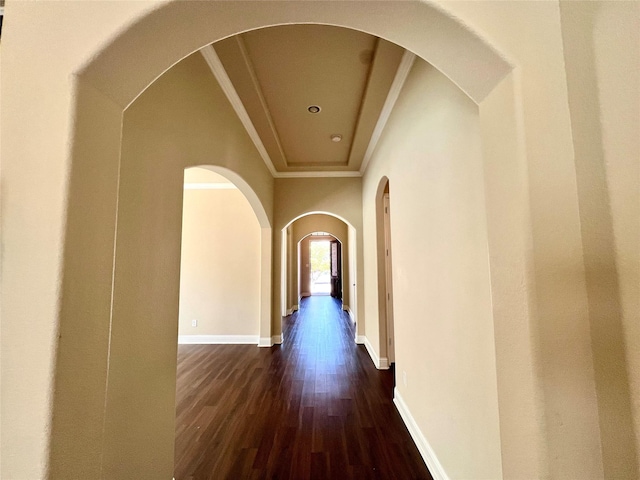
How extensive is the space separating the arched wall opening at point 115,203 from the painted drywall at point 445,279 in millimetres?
434

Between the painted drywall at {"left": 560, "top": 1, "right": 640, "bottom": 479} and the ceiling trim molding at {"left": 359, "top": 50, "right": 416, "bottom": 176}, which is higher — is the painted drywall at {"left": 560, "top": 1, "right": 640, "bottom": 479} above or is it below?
below

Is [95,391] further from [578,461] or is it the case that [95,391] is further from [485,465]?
[485,465]

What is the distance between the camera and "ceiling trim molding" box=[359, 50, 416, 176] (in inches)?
83.7

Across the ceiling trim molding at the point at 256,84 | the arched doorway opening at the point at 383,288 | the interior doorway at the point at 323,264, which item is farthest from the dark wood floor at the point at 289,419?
the interior doorway at the point at 323,264

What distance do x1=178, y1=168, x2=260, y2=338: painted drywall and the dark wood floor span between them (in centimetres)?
80

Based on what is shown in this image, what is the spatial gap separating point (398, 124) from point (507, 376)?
231 cm

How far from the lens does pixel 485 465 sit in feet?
4.07

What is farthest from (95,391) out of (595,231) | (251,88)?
(251,88)

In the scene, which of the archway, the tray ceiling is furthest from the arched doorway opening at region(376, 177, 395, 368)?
the archway

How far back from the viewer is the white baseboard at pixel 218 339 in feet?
16.8

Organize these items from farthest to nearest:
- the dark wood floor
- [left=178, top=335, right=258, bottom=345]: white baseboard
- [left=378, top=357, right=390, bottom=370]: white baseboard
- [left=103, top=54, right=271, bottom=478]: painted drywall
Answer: [left=178, top=335, right=258, bottom=345]: white baseboard
[left=378, top=357, right=390, bottom=370]: white baseboard
the dark wood floor
[left=103, top=54, right=271, bottom=478]: painted drywall

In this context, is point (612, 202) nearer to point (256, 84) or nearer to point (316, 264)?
point (256, 84)

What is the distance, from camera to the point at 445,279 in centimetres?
163

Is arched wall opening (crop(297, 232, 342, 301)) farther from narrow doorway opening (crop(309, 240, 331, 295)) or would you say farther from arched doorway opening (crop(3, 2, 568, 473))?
arched doorway opening (crop(3, 2, 568, 473))
